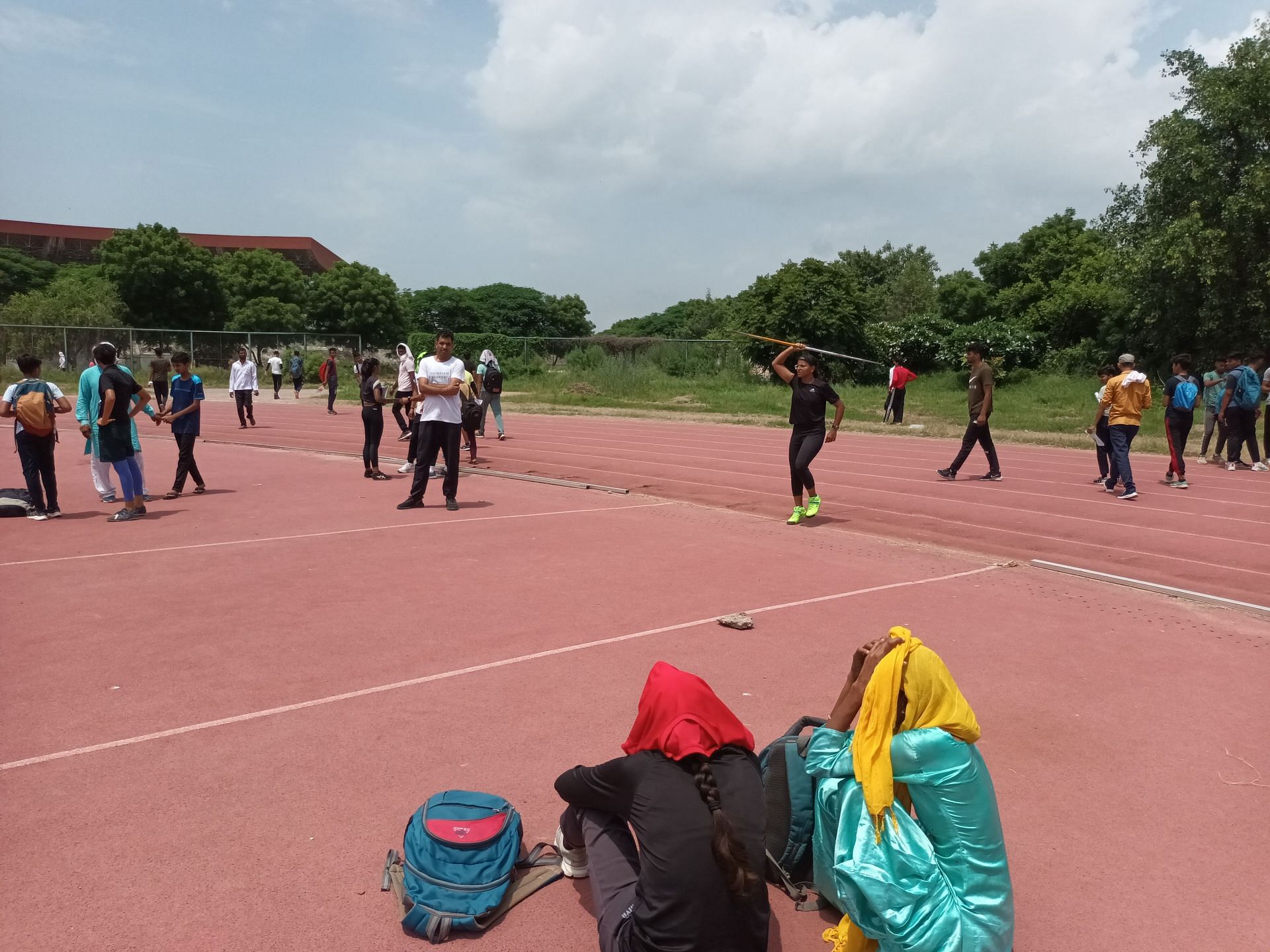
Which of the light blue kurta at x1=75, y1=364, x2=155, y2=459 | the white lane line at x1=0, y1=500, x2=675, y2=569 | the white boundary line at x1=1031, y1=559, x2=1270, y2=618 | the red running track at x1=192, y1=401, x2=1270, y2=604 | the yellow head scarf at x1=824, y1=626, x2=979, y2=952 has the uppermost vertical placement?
the light blue kurta at x1=75, y1=364, x2=155, y2=459

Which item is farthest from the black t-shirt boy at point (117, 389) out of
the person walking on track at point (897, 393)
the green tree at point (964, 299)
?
the green tree at point (964, 299)

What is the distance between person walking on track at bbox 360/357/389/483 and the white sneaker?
10.1 meters

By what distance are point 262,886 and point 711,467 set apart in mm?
12146

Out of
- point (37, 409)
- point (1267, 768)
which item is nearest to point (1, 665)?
point (37, 409)

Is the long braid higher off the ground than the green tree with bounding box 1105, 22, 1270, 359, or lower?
lower

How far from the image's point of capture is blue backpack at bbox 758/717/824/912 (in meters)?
3.36

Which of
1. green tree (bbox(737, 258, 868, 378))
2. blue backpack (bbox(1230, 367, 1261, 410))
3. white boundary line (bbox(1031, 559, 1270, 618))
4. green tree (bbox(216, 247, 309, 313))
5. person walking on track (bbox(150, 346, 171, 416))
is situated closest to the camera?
white boundary line (bbox(1031, 559, 1270, 618))

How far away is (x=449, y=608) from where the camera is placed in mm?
6816

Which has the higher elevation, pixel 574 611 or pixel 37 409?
pixel 37 409

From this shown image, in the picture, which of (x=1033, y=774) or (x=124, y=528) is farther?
→ (x=124, y=528)

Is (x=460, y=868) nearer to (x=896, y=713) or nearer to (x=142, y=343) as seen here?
(x=896, y=713)

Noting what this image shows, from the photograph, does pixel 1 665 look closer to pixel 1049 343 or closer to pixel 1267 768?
pixel 1267 768

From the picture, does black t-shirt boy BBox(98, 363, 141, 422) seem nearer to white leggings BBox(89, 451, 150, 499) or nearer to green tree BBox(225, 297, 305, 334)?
Result: white leggings BBox(89, 451, 150, 499)

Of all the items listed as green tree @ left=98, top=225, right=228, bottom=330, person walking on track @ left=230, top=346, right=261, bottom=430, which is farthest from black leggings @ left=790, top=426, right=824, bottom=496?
green tree @ left=98, top=225, right=228, bottom=330
